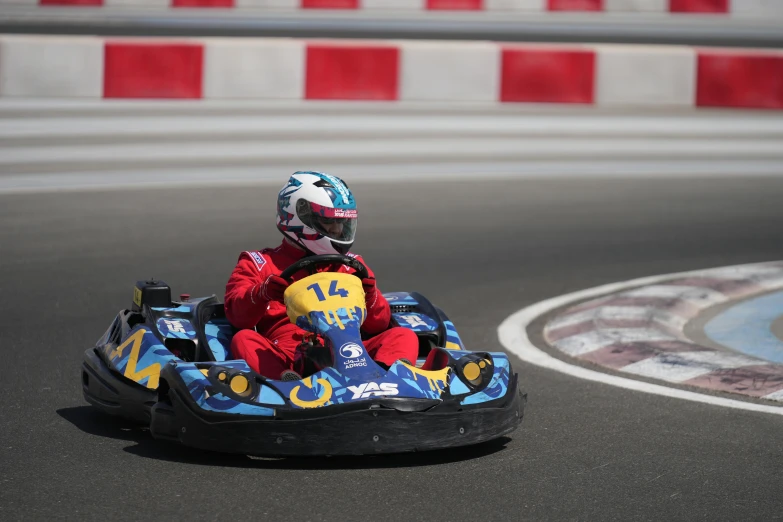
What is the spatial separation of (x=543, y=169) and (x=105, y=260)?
394 cm

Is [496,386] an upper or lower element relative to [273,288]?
lower

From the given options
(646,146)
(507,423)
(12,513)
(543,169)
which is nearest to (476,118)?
(543,169)

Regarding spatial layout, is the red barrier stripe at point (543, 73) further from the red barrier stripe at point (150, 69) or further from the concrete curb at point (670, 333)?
the concrete curb at point (670, 333)

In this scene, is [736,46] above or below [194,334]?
above

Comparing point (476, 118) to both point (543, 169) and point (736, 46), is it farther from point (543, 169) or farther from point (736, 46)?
point (736, 46)

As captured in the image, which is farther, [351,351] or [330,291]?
[330,291]

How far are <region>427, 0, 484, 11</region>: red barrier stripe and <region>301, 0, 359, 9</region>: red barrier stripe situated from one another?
1.91 feet

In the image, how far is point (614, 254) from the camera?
787 cm

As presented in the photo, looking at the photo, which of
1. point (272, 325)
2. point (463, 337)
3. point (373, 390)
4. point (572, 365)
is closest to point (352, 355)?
point (373, 390)

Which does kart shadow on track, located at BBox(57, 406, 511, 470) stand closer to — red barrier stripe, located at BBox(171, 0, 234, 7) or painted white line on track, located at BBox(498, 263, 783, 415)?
painted white line on track, located at BBox(498, 263, 783, 415)

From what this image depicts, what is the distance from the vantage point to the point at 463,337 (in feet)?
19.5

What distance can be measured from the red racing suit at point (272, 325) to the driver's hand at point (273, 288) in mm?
30

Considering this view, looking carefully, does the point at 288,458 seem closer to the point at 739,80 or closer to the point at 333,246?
the point at 333,246

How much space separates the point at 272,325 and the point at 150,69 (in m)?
5.15
